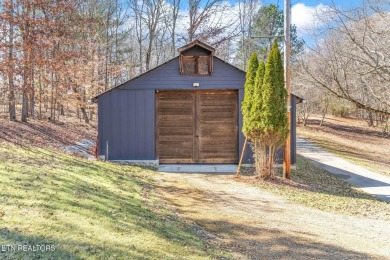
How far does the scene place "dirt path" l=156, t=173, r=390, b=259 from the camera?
4328mm

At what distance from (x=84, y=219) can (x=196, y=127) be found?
6940 mm

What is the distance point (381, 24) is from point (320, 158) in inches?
338

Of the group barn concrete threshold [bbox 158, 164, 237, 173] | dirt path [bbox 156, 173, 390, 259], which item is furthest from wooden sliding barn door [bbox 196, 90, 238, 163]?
dirt path [bbox 156, 173, 390, 259]

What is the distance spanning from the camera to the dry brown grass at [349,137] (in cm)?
1937

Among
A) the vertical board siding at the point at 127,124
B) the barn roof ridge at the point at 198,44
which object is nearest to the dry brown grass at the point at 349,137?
the barn roof ridge at the point at 198,44

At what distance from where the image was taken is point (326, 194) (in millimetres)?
7887

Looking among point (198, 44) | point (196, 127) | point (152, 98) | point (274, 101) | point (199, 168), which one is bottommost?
point (199, 168)

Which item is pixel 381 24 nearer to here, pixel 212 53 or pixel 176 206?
pixel 212 53

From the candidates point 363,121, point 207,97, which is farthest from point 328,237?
point 363,121

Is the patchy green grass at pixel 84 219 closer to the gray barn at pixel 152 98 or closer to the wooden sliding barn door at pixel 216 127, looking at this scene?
the gray barn at pixel 152 98

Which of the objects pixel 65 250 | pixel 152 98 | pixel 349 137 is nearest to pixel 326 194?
pixel 152 98

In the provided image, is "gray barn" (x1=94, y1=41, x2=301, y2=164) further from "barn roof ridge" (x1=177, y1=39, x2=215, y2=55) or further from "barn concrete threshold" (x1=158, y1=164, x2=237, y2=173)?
"barn concrete threshold" (x1=158, y1=164, x2=237, y2=173)

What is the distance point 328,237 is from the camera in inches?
193

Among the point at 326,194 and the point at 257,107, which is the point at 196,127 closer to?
the point at 257,107
